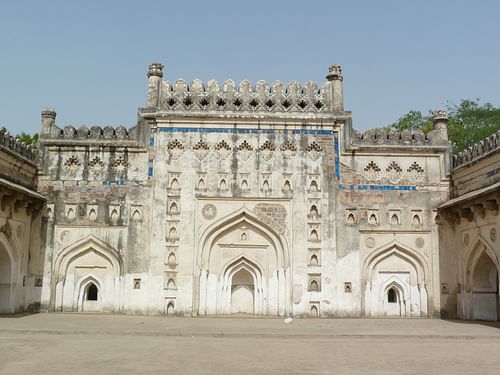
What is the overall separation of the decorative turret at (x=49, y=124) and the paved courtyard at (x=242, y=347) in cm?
548

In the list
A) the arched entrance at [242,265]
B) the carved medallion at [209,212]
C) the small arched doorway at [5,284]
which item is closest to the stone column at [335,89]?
the arched entrance at [242,265]

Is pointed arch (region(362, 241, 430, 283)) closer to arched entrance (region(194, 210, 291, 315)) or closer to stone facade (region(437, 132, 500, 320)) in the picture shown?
stone facade (region(437, 132, 500, 320))

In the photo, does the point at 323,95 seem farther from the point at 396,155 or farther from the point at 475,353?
the point at 475,353

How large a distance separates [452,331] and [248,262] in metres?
6.33

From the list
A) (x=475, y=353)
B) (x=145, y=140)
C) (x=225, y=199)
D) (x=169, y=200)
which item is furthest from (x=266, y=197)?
(x=475, y=353)

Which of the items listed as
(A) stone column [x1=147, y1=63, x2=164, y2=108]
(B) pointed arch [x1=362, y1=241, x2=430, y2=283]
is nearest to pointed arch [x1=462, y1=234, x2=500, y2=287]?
(B) pointed arch [x1=362, y1=241, x2=430, y2=283]

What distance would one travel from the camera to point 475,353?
8312 millimetres

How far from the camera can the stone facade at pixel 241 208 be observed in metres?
15.8

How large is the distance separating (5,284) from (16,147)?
3.63 meters

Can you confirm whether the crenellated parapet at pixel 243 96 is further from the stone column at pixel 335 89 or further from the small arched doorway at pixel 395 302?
the small arched doorway at pixel 395 302

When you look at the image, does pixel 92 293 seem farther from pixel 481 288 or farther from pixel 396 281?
pixel 481 288

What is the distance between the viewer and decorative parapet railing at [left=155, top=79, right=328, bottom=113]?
16.6 metres

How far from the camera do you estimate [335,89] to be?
1683cm

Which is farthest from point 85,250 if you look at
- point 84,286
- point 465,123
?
point 465,123
